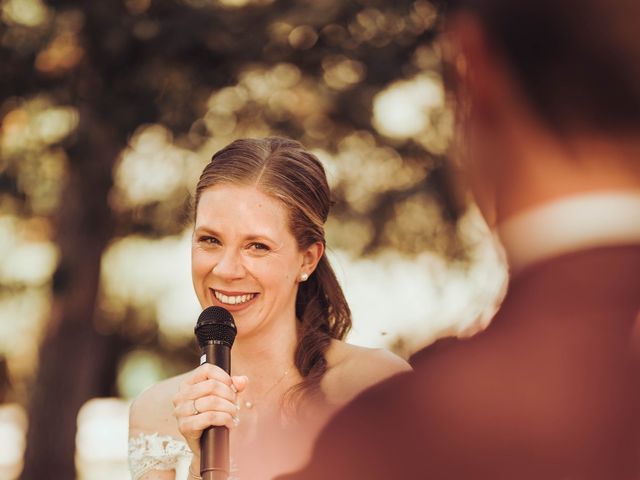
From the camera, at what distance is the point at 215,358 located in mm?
2834

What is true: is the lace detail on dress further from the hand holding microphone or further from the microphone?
the hand holding microphone

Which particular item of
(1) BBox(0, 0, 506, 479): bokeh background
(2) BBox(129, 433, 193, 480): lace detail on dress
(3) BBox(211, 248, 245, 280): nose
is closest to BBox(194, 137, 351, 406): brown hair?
(3) BBox(211, 248, 245, 280): nose

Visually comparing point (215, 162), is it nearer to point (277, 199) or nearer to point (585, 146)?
point (277, 199)

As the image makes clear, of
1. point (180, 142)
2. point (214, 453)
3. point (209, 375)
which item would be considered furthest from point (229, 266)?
point (180, 142)

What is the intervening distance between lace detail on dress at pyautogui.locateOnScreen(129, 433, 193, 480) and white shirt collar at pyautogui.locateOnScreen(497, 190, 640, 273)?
3.68 meters

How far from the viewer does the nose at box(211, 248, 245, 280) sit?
3.69 m

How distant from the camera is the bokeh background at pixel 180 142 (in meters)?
9.23

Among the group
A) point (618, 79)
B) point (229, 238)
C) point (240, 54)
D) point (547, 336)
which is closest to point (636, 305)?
point (547, 336)

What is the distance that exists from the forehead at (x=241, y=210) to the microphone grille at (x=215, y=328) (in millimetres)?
772

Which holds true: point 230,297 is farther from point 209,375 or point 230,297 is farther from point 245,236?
point 209,375

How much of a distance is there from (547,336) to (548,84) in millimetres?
220

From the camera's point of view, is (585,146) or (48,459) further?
(48,459)

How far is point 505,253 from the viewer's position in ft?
3.10

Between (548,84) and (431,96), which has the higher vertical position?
(431,96)
